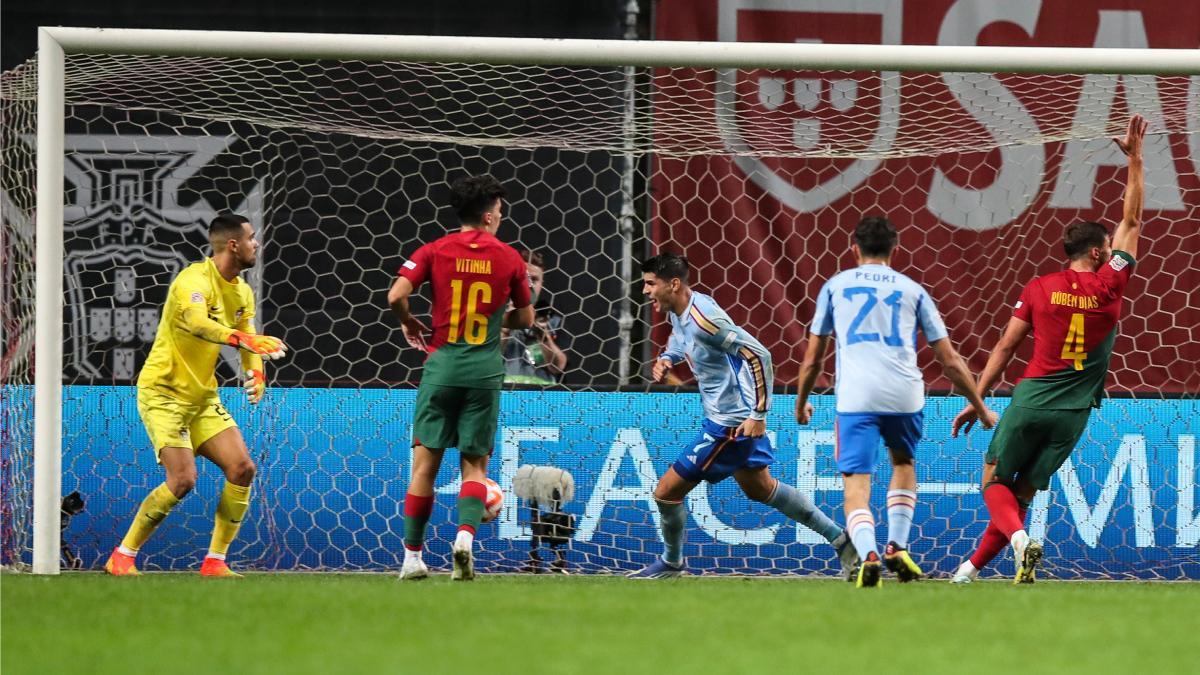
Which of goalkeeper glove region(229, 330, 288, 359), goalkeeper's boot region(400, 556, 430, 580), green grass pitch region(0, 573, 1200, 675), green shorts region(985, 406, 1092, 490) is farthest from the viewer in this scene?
green shorts region(985, 406, 1092, 490)

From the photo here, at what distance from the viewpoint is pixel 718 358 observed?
7.58m

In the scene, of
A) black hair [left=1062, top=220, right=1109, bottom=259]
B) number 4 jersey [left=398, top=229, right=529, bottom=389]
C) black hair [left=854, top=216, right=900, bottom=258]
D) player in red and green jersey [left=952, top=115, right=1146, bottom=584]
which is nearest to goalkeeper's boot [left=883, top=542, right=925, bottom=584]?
player in red and green jersey [left=952, top=115, right=1146, bottom=584]

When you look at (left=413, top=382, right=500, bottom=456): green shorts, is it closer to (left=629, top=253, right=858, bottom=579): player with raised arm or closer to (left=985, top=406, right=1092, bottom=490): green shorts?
(left=629, top=253, right=858, bottom=579): player with raised arm

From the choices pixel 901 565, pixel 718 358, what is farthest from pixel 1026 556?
pixel 718 358

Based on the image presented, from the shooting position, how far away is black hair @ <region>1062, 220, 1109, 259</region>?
285 inches

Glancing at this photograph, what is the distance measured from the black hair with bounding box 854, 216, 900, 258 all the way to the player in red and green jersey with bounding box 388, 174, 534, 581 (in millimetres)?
1433

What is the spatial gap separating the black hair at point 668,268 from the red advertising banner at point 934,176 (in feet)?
7.04

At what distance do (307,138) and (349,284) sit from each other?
94 centimetres

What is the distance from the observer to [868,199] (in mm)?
10094

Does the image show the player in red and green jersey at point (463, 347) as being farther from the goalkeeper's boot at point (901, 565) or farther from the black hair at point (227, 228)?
the goalkeeper's boot at point (901, 565)

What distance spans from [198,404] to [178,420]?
123 mm

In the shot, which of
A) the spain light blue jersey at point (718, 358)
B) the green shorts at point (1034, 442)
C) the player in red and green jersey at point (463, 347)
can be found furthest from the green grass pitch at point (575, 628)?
the spain light blue jersey at point (718, 358)

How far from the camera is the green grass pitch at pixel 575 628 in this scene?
13.2ft

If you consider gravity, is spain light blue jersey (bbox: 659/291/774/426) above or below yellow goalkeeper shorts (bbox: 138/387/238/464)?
above
